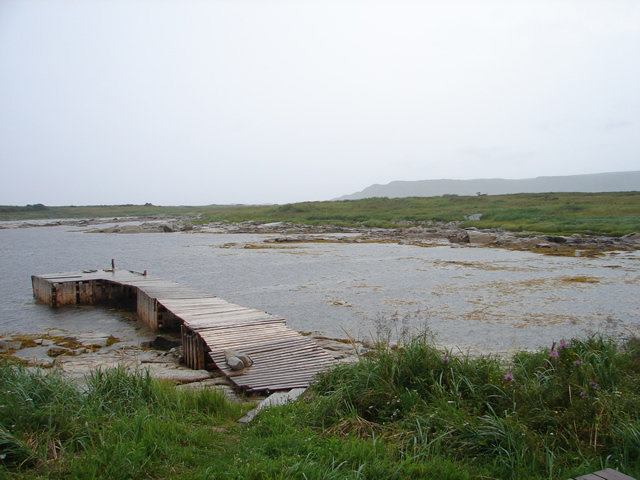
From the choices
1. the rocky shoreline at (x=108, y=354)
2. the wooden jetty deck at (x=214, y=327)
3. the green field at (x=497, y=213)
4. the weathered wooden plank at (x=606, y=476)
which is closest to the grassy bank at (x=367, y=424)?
the weathered wooden plank at (x=606, y=476)

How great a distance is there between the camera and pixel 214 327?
36.7ft

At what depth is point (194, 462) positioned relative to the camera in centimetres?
471

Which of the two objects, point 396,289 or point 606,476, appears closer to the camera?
point 606,476

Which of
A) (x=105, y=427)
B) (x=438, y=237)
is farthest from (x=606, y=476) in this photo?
(x=438, y=237)

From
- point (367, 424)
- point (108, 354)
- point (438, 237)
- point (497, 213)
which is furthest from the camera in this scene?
point (497, 213)

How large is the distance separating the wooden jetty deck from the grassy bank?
1.89 meters

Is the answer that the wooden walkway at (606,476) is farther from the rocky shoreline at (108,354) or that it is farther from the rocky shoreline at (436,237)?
the rocky shoreline at (436,237)

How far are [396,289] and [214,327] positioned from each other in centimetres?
1096

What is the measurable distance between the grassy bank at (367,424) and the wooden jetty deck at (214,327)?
189 centimetres

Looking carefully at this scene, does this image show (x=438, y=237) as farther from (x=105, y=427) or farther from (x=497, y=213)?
(x=105, y=427)

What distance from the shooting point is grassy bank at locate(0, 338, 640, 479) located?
14.3ft

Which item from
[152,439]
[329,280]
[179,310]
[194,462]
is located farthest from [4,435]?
[329,280]

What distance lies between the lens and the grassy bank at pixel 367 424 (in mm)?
4371

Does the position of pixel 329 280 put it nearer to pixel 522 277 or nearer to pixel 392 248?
pixel 522 277
